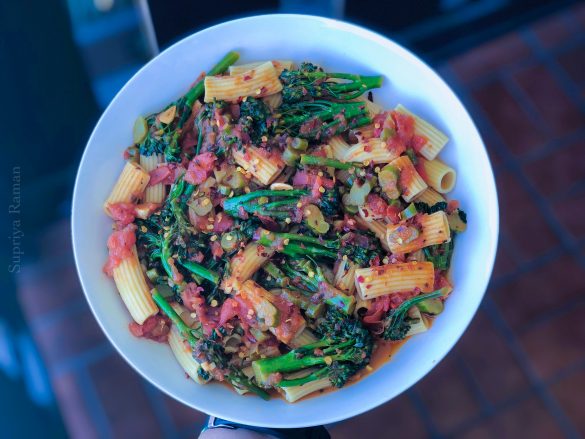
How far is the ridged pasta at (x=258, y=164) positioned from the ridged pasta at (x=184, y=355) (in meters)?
0.58

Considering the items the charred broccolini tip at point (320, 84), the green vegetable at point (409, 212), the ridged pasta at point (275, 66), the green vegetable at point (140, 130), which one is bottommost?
the green vegetable at point (409, 212)

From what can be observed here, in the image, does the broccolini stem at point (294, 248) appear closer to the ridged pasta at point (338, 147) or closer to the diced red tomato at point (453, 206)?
the ridged pasta at point (338, 147)

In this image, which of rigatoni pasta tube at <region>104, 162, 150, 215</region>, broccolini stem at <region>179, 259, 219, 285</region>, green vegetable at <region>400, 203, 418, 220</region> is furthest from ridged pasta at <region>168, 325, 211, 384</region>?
green vegetable at <region>400, 203, 418, 220</region>

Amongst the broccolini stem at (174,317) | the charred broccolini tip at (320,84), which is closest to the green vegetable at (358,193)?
the charred broccolini tip at (320,84)

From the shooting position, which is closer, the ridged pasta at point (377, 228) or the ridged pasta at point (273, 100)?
the ridged pasta at point (377, 228)

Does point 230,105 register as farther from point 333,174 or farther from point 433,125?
point 433,125

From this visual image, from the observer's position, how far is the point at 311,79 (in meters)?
1.84

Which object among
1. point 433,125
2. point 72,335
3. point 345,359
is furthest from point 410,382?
point 72,335

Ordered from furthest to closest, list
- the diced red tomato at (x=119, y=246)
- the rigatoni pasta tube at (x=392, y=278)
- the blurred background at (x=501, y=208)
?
the blurred background at (x=501, y=208), the diced red tomato at (x=119, y=246), the rigatoni pasta tube at (x=392, y=278)

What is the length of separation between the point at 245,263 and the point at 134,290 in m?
0.37

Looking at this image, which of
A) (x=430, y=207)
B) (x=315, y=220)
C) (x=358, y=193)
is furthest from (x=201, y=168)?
(x=430, y=207)

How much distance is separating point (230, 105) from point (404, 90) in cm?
60

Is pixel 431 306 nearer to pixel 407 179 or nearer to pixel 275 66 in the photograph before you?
pixel 407 179

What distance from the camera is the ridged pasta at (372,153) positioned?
1.77 m
